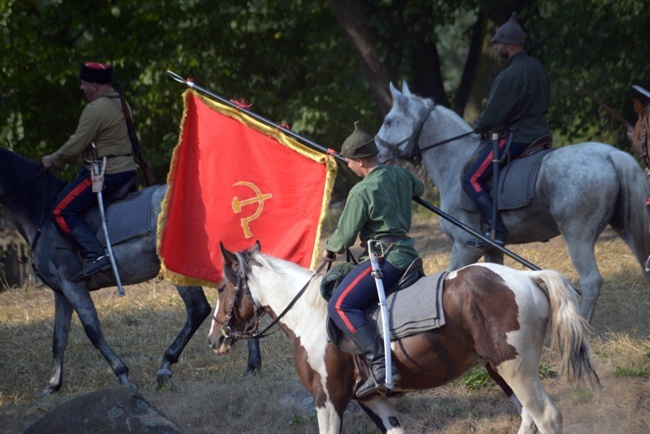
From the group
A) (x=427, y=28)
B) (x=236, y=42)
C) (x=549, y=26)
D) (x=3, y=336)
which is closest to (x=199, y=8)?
(x=236, y=42)

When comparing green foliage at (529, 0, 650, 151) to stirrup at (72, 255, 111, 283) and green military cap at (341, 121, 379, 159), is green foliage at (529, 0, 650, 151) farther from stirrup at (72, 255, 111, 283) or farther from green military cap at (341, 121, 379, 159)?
green military cap at (341, 121, 379, 159)

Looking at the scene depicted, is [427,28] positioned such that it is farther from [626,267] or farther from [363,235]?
[363,235]

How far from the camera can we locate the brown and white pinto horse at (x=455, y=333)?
557cm

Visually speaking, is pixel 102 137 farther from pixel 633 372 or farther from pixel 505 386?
pixel 633 372

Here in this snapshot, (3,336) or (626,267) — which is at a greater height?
(626,267)

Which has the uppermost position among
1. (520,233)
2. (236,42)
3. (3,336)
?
(236,42)

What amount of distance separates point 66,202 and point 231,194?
154cm

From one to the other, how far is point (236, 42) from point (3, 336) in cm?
1132

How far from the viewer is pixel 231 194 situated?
880 cm

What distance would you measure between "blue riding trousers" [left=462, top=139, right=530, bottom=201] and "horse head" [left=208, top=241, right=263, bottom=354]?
10.4 feet

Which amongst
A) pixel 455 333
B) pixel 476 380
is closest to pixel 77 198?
pixel 476 380

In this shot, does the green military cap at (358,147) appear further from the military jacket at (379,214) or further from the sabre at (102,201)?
the sabre at (102,201)

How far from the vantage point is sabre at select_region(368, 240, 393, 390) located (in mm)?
5703

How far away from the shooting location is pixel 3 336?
37.4 ft
